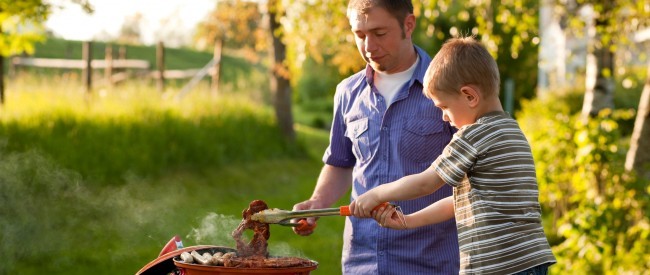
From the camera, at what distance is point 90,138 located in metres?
13.2

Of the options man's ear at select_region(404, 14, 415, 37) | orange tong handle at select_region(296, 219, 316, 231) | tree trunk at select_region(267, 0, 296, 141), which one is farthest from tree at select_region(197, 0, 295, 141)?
orange tong handle at select_region(296, 219, 316, 231)

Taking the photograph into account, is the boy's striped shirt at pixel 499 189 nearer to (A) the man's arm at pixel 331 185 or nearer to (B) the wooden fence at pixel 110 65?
(A) the man's arm at pixel 331 185

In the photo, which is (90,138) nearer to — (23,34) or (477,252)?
(23,34)

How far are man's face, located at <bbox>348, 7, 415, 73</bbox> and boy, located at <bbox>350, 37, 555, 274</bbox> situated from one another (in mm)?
594

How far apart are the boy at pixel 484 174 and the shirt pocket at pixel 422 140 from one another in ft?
1.98

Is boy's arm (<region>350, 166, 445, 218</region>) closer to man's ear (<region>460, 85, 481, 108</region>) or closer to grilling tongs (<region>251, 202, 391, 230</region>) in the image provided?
grilling tongs (<region>251, 202, 391, 230</region>)

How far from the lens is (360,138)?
4.14m

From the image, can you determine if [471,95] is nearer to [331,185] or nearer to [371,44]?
[371,44]

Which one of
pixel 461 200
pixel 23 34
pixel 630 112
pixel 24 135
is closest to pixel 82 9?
pixel 23 34

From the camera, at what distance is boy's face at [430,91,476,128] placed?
130 inches

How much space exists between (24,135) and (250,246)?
30.2 feet

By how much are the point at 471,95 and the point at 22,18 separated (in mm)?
6160

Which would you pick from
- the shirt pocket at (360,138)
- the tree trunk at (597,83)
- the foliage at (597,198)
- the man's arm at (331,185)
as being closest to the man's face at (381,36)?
the shirt pocket at (360,138)

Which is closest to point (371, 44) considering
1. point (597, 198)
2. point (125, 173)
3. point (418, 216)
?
point (418, 216)
